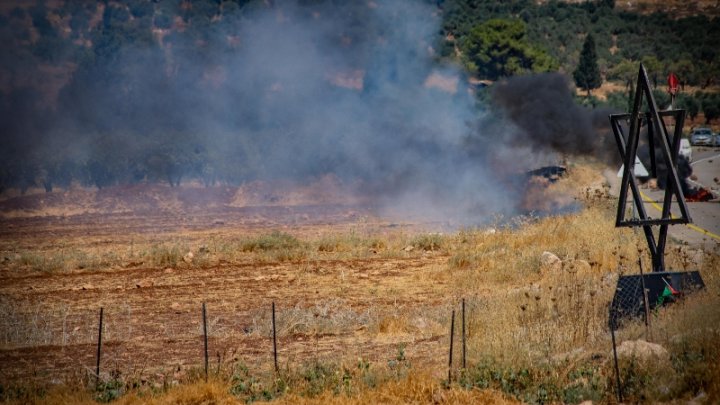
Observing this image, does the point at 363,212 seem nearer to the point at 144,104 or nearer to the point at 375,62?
the point at 375,62

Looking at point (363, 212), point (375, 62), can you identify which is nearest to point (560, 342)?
point (363, 212)

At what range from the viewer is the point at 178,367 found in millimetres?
11555

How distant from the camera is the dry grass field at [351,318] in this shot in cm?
1028

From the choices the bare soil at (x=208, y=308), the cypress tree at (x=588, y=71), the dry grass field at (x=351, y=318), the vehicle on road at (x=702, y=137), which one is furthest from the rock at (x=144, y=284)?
the cypress tree at (x=588, y=71)

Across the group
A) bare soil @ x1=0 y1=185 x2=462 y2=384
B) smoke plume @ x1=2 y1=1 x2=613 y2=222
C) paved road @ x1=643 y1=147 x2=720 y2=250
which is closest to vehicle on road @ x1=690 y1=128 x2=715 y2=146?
paved road @ x1=643 y1=147 x2=720 y2=250

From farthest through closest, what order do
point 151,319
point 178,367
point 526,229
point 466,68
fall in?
point 466,68 < point 526,229 < point 151,319 < point 178,367

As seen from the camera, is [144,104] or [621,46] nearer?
[144,104]

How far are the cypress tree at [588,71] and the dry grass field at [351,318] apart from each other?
4137 cm

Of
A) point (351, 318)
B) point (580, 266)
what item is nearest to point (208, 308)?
point (351, 318)

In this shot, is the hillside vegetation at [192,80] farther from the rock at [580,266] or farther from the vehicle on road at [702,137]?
the rock at [580,266]

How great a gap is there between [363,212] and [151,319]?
2523 cm

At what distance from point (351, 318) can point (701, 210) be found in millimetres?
18470

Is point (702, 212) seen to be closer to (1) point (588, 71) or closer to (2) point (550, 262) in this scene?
(2) point (550, 262)

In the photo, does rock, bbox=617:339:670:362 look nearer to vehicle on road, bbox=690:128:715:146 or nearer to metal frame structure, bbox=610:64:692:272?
metal frame structure, bbox=610:64:692:272
